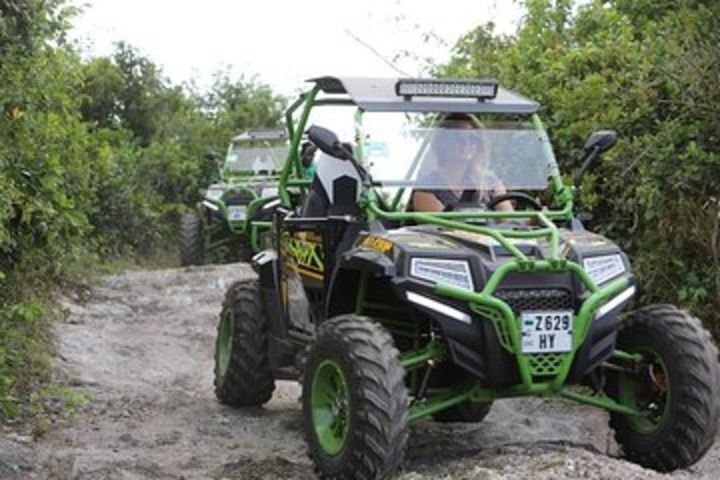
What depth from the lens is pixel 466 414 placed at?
8.12 metres

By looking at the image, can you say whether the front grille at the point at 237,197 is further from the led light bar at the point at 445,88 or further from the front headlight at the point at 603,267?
the front headlight at the point at 603,267

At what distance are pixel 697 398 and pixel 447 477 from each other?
129 centimetres

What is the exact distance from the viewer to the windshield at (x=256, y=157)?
20.0 m

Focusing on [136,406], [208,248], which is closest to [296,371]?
[136,406]

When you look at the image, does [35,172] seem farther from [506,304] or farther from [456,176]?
[506,304]

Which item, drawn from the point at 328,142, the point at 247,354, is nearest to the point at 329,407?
the point at 328,142

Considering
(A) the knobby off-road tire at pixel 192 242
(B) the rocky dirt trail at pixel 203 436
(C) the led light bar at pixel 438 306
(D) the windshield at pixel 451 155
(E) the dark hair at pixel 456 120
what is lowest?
(A) the knobby off-road tire at pixel 192 242

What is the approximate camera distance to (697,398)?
6254 mm

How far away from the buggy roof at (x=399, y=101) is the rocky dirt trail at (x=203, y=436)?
1.85 meters

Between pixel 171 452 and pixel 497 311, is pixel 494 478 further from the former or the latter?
pixel 171 452

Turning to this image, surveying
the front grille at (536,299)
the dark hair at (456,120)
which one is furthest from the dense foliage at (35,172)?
the front grille at (536,299)

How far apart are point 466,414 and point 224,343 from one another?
1899mm

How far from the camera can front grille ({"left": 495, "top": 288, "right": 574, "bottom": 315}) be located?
6.11 meters

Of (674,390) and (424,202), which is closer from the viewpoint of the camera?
(674,390)
